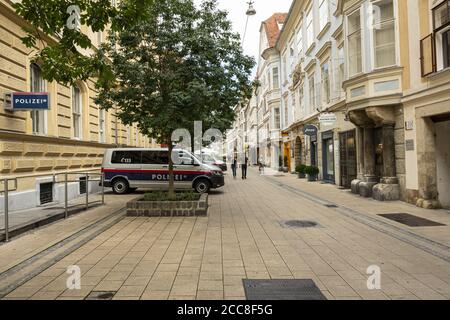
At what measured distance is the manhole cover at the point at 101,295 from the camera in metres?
4.10

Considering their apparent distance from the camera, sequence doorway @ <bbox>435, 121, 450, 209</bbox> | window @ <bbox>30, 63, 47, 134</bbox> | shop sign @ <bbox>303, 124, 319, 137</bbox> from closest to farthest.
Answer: doorway @ <bbox>435, 121, 450, 209</bbox>, window @ <bbox>30, 63, 47, 134</bbox>, shop sign @ <bbox>303, 124, 319, 137</bbox>

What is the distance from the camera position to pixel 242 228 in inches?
324

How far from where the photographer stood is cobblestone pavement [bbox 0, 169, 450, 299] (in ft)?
14.3

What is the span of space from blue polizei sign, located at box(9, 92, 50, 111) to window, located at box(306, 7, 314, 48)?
17.2 metres

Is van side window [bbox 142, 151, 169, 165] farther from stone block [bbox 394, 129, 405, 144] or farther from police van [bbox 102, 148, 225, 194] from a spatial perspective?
stone block [bbox 394, 129, 405, 144]

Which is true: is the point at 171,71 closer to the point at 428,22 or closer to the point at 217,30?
the point at 217,30

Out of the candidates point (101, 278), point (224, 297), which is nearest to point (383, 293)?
point (224, 297)

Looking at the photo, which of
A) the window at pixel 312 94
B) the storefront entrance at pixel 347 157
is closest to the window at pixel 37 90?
the storefront entrance at pixel 347 157

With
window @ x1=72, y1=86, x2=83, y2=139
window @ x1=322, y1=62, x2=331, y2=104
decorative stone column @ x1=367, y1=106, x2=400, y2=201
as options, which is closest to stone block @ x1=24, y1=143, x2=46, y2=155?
window @ x1=72, y1=86, x2=83, y2=139

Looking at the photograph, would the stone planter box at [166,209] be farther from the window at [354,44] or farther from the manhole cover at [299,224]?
the window at [354,44]

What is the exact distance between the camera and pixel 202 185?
52.5 feet

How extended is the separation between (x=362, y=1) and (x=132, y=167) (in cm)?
1117

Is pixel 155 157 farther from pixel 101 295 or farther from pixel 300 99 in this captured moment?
pixel 300 99

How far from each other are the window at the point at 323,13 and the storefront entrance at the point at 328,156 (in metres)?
5.98
